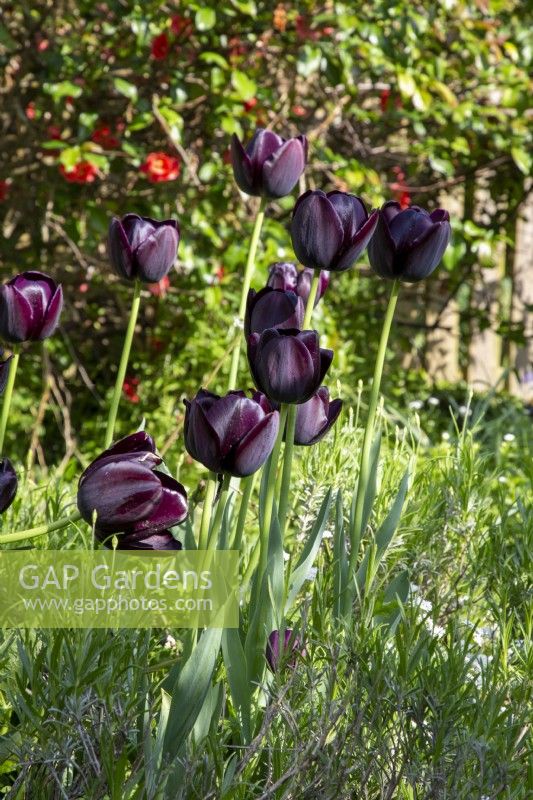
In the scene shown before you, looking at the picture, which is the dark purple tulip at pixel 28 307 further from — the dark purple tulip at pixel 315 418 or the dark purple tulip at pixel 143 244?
the dark purple tulip at pixel 315 418

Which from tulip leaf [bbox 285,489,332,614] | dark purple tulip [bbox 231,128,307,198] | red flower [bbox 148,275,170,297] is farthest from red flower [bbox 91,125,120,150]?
tulip leaf [bbox 285,489,332,614]

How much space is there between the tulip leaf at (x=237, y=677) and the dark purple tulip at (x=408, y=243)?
1.51 feet

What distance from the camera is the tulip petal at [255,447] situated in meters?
0.96

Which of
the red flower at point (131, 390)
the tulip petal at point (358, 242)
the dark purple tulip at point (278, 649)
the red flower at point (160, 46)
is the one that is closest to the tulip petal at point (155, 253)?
the tulip petal at point (358, 242)

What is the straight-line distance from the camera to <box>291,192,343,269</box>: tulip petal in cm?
116

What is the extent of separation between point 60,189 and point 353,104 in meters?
1.17

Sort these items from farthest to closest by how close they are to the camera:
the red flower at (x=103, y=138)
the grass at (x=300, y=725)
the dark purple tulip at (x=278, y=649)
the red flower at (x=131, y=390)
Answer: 1. the red flower at (x=131, y=390)
2. the red flower at (x=103, y=138)
3. the dark purple tulip at (x=278, y=649)
4. the grass at (x=300, y=725)

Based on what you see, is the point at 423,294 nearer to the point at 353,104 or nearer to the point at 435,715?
the point at 353,104

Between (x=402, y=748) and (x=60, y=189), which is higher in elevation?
(x=60, y=189)

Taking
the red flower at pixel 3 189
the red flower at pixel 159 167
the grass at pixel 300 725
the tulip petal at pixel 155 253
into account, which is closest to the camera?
the grass at pixel 300 725

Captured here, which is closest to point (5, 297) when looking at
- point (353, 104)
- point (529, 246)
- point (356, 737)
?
point (356, 737)

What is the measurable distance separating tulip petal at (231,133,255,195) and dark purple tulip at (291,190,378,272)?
260 mm

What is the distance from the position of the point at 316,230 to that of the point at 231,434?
311 millimetres

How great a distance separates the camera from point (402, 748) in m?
1.00
